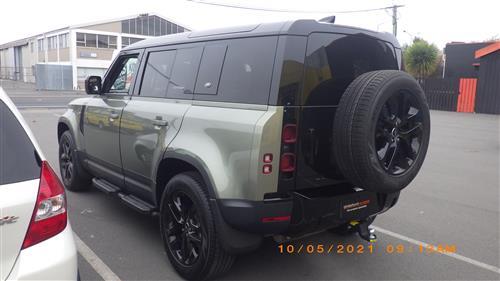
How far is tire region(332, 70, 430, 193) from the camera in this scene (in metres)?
2.97

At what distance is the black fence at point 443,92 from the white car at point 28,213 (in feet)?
74.6

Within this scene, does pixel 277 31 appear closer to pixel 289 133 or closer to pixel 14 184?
pixel 289 133

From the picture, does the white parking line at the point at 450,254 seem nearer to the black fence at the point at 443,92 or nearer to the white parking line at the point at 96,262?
the white parking line at the point at 96,262

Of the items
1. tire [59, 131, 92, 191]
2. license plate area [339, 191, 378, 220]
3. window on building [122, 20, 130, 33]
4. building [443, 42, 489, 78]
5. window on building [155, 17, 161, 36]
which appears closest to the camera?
license plate area [339, 191, 378, 220]

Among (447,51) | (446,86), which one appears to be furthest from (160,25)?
(446,86)

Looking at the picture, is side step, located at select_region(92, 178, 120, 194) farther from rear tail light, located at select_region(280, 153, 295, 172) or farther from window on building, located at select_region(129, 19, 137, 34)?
window on building, located at select_region(129, 19, 137, 34)

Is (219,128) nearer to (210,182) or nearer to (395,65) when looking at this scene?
(210,182)

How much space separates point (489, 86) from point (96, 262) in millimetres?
21369

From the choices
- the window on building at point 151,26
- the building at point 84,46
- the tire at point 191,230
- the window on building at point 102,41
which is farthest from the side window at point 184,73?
the window on building at point 151,26

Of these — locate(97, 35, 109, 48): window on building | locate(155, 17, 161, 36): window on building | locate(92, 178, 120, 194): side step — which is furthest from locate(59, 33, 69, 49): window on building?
locate(92, 178, 120, 194): side step

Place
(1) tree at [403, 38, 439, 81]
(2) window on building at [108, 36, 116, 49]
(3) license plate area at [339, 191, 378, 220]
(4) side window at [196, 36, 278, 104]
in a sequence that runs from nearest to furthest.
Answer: (4) side window at [196, 36, 278, 104] → (3) license plate area at [339, 191, 378, 220] → (1) tree at [403, 38, 439, 81] → (2) window on building at [108, 36, 116, 49]

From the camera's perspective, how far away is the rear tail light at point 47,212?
7.25 feet

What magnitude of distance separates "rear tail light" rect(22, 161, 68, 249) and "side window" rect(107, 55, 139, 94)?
2.39 metres
